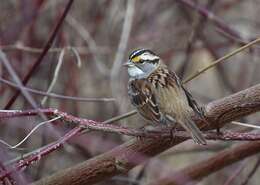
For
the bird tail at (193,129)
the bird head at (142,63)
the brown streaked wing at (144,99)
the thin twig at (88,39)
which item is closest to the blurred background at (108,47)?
the thin twig at (88,39)

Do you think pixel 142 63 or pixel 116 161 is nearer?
pixel 116 161

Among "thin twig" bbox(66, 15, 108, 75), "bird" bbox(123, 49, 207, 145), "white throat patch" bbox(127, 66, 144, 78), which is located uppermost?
"thin twig" bbox(66, 15, 108, 75)

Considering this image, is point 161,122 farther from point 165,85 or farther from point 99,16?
point 99,16

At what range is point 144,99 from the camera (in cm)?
321

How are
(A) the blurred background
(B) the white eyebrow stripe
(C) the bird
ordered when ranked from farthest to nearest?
(A) the blurred background → (B) the white eyebrow stripe → (C) the bird

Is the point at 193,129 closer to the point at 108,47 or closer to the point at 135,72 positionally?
the point at 135,72

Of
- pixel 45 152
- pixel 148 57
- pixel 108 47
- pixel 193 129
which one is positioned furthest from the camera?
pixel 108 47

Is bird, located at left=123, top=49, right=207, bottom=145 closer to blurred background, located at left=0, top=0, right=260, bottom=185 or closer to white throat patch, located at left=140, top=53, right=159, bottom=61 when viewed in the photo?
white throat patch, located at left=140, top=53, right=159, bottom=61

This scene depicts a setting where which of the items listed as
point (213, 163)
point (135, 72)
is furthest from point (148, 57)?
point (213, 163)

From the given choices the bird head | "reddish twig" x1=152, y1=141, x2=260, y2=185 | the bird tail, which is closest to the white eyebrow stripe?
the bird head

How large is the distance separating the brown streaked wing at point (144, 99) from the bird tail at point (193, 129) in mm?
243

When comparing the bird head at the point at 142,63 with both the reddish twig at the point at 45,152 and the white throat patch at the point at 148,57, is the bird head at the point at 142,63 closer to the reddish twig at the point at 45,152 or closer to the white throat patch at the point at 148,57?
the white throat patch at the point at 148,57

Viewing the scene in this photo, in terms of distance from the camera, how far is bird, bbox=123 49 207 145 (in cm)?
300

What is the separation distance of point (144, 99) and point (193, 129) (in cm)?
60
